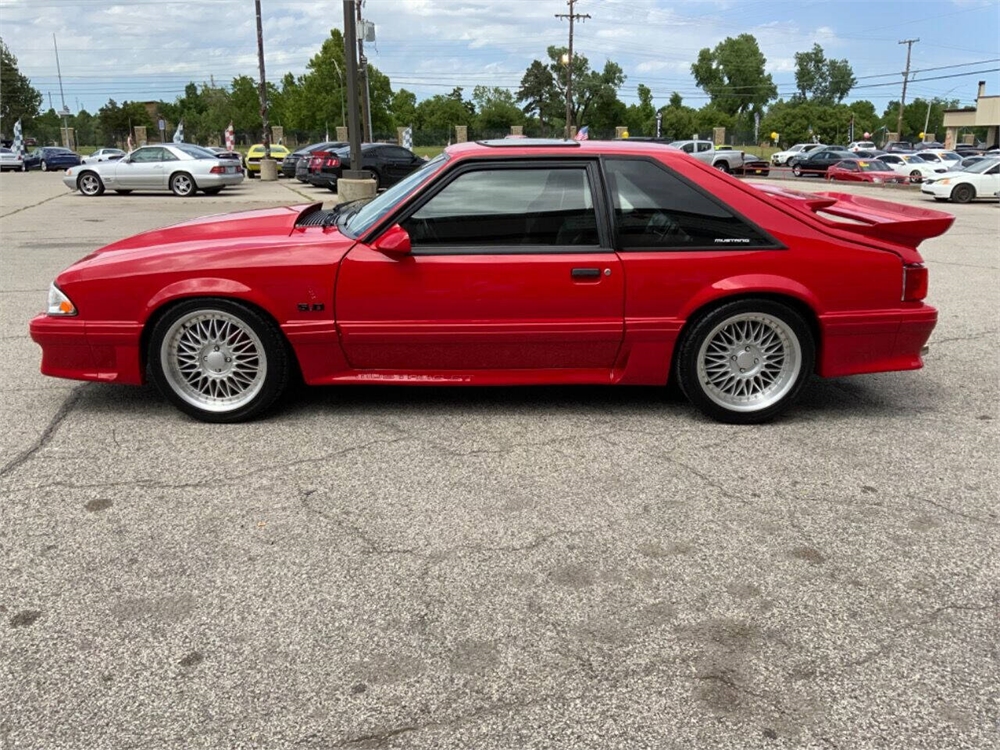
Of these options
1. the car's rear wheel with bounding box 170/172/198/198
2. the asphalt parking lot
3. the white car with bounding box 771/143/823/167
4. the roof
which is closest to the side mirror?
the roof

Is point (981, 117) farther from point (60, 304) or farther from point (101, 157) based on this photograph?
point (60, 304)

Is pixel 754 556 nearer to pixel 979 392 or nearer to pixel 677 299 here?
pixel 677 299

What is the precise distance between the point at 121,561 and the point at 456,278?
6.77ft

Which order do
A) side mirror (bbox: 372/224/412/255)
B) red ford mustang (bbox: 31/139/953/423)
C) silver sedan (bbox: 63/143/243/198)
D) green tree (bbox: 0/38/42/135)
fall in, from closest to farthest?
side mirror (bbox: 372/224/412/255) → red ford mustang (bbox: 31/139/953/423) → silver sedan (bbox: 63/143/243/198) → green tree (bbox: 0/38/42/135)

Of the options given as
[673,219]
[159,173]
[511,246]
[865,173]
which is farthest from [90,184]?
[865,173]

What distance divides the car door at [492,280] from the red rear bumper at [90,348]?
1.09 m

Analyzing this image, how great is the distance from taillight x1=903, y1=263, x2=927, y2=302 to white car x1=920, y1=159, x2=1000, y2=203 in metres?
22.7

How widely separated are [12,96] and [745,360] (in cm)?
11164

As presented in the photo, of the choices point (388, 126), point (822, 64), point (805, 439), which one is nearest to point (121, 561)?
point (805, 439)

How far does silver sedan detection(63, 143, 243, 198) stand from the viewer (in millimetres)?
23594

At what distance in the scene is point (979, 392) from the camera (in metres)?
5.41

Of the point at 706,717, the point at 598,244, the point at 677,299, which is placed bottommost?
the point at 706,717

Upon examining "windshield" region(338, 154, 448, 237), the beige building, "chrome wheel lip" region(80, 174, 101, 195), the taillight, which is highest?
the beige building

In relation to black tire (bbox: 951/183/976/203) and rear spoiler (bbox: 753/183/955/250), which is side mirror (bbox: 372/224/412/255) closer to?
rear spoiler (bbox: 753/183/955/250)
